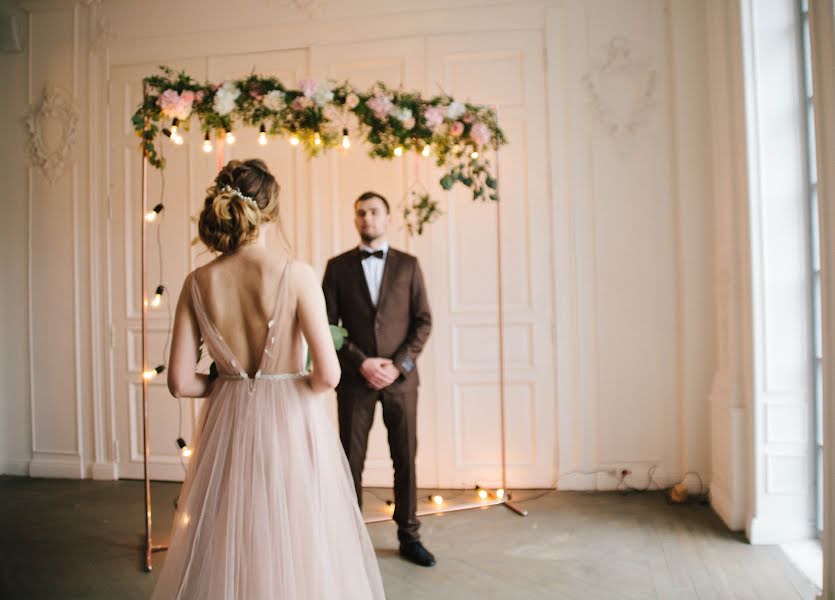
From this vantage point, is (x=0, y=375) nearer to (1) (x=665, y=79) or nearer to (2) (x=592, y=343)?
(2) (x=592, y=343)

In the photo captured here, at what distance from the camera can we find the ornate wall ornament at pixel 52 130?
5285 mm

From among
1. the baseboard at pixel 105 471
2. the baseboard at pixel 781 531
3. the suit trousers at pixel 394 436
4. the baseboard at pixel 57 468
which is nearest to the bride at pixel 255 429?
the suit trousers at pixel 394 436

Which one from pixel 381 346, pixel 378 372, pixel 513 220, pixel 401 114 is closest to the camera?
pixel 378 372

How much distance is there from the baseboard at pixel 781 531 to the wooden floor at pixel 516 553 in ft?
0.26

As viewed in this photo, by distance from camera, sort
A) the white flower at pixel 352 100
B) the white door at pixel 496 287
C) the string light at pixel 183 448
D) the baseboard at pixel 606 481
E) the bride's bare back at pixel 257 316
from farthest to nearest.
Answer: the white door at pixel 496 287 → the baseboard at pixel 606 481 → the white flower at pixel 352 100 → the string light at pixel 183 448 → the bride's bare back at pixel 257 316

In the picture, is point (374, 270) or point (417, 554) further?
point (374, 270)

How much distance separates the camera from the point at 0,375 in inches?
213

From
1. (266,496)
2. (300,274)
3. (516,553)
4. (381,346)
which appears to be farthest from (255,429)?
(516,553)

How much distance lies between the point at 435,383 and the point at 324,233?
4.65ft

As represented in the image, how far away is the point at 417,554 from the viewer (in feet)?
11.0

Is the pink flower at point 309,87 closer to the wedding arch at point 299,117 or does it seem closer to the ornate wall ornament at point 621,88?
the wedding arch at point 299,117

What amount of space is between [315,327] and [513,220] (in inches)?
112

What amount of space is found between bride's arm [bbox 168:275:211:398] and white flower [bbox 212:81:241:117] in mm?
1590

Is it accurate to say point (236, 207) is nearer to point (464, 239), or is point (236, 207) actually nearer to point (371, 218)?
point (371, 218)
